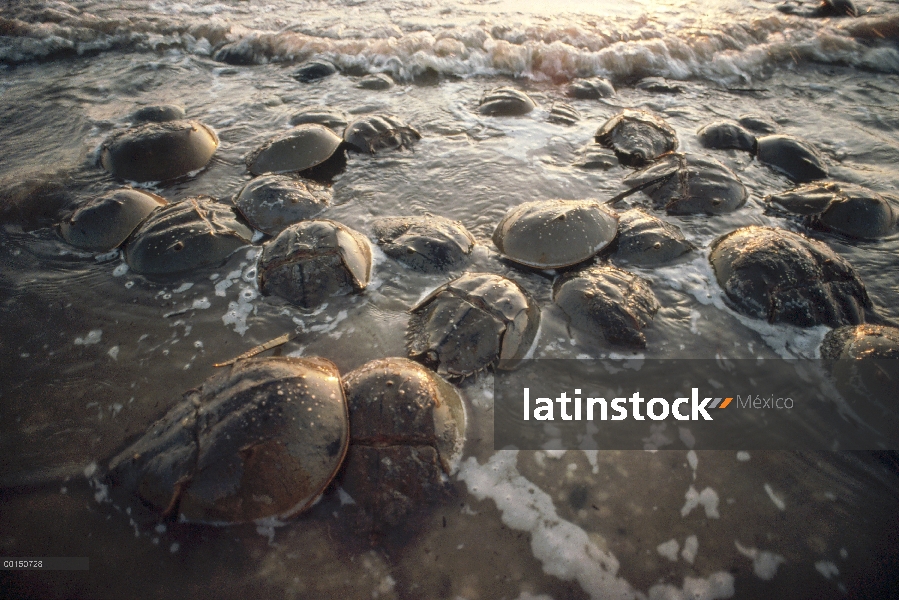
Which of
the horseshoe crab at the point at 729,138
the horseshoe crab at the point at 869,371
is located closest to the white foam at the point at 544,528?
the horseshoe crab at the point at 869,371

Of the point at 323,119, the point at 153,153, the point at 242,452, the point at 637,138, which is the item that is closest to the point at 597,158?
the point at 637,138

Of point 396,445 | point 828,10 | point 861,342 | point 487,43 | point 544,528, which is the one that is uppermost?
point 828,10

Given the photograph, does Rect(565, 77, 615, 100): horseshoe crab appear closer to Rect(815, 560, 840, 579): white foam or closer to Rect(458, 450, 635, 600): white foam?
Rect(458, 450, 635, 600): white foam

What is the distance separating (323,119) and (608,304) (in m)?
3.33

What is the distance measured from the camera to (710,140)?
13.5ft

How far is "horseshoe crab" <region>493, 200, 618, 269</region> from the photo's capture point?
2.78 m

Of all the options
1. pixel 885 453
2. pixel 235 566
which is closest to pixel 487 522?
pixel 235 566

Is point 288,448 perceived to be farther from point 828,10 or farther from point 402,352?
point 828,10

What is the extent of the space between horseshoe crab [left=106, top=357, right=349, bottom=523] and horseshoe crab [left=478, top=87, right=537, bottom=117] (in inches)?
151

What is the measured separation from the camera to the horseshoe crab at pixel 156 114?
4410 mm

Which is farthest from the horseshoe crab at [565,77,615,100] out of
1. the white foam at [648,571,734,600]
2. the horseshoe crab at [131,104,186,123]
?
the white foam at [648,571,734,600]

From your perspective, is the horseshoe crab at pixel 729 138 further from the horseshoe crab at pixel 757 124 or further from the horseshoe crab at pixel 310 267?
the horseshoe crab at pixel 310 267

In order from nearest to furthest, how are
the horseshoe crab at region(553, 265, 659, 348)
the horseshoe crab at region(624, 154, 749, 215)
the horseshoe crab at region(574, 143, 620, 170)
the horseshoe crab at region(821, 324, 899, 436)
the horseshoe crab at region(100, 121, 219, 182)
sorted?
the horseshoe crab at region(821, 324, 899, 436) < the horseshoe crab at region(553, 265, 659, 348) < the horseshoe crab at region(624, 154, 749, 215) < the horseshoe crab at region(100, 121, 219, 182) < the horseshoe crab at region(574, 143, 620, 170)

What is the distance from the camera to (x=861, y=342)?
2234 mm
